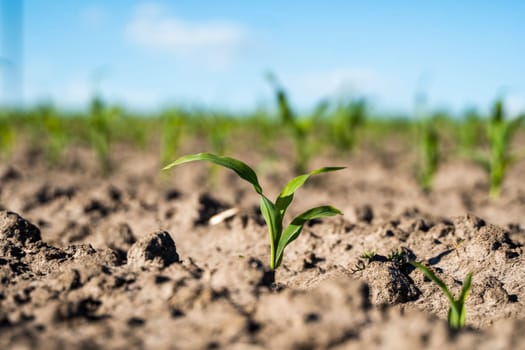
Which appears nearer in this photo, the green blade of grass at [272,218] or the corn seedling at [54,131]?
the green blade of grass at [272,218]

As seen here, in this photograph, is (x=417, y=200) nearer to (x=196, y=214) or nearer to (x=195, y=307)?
(x=196, y=214)

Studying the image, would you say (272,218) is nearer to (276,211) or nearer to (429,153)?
(276,211)

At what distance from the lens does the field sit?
1.07 metres

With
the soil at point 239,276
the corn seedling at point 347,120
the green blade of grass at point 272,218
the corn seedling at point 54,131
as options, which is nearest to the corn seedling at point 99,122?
the corn seedling at point 54,131

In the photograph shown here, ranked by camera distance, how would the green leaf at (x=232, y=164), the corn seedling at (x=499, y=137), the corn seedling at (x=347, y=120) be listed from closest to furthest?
the green leaf at (x=232, y=164) < the corn seedling at (x=499, y=137) < the corn seedling at (x=347, y=120)

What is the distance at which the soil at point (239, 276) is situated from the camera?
1056 mm

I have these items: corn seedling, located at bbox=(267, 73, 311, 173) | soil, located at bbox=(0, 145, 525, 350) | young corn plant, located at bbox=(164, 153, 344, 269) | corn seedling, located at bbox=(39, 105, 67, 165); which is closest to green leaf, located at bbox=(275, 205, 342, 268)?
young corn plant, located at bbox=(164, 153, 344, 269)

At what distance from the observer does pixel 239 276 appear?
133 centimetres

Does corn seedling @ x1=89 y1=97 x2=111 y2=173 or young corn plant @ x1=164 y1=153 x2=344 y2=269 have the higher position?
corn seedling @ x1=89 y1=97 x2=111 y2=173

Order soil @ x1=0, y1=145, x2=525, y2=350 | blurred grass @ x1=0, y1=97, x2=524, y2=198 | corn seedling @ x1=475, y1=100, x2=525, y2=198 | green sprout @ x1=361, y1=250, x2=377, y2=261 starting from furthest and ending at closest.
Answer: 1. blurred grass @ x1=0, y1=97, x2=524, y2=198
2. corn seedling @ x1=475, y1=100, x2=525, y2=198
3. green sprout @ x1=361, y1=250, x2=377, y2=261
4. soil @ x1=0, y1=145, x2=525, y2=350

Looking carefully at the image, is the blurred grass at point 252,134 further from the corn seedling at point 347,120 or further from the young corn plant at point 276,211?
the young corn plant at point 276,211

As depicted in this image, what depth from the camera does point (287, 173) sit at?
4.48 metres

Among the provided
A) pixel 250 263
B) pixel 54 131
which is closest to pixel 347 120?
pixel 54 131

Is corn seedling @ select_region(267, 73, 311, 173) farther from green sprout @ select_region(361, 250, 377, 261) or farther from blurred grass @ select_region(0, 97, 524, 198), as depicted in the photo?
green sprout @ select_region(361, 250, 377, 261)
